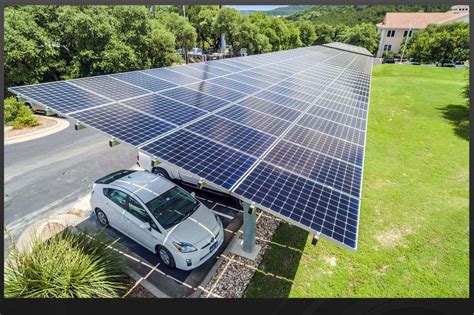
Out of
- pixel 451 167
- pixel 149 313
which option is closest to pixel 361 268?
pixel 149 313

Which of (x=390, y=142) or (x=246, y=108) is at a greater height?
(x=246, y=108)

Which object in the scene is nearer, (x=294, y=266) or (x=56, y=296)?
(x=56, y=296)

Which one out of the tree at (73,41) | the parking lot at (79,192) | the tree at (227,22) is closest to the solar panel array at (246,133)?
the parking lot at (79,192)

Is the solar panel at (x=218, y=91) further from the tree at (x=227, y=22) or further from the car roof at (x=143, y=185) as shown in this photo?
the tree at (x=227, y=22)

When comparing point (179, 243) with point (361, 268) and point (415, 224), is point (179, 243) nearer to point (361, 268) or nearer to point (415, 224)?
point (361, 268)

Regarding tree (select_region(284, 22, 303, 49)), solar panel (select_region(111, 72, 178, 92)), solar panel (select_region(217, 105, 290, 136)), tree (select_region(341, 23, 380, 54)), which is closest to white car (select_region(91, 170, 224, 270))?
solar panel (select_region(217, 105, 290, 136))

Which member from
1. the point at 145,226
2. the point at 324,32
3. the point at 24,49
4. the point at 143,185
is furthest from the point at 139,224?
the point at 324,32

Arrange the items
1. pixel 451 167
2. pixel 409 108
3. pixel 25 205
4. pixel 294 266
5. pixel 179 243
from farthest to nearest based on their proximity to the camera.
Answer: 1. pixel 409 108
2. pixel 451 167
3. pixel 25 205
4. pixel 294 266
5. pixel 179 243

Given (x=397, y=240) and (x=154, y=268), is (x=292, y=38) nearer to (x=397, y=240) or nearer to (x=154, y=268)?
(x=397, y=240)
